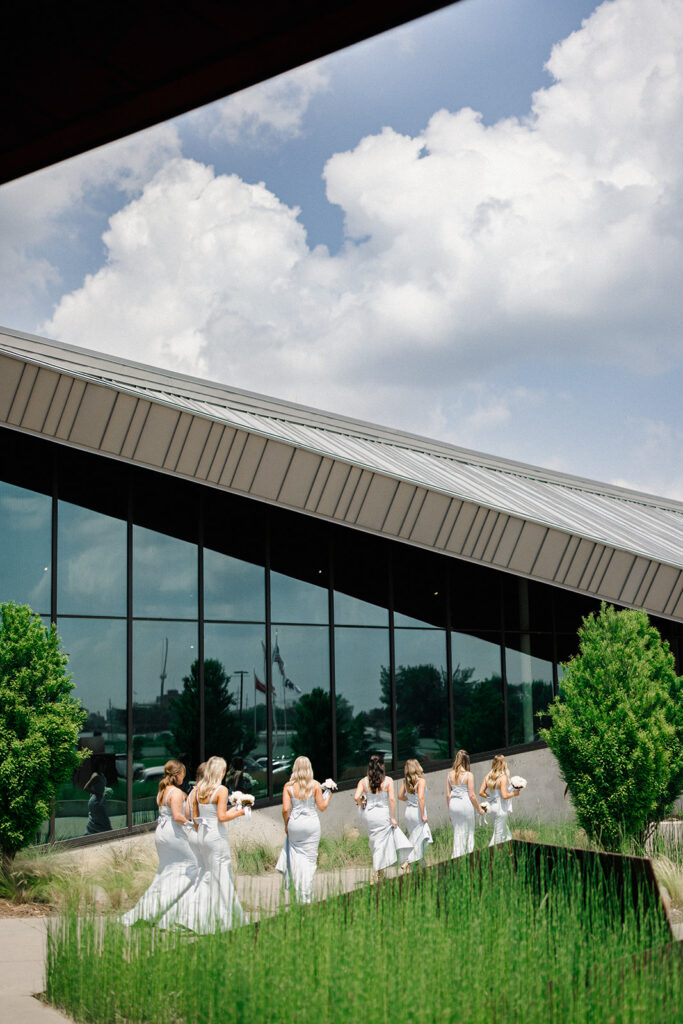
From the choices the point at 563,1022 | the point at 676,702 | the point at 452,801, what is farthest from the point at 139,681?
the point at 563,1022

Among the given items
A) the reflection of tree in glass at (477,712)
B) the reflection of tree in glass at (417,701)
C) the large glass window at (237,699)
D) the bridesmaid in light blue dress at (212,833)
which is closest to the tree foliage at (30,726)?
the bridesmaid in light blue dress at (212,833)

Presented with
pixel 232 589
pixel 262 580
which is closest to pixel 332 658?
pixel 262 580

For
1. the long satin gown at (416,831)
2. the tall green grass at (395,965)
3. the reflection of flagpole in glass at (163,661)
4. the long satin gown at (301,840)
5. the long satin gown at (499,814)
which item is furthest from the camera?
the reflection of flagpole in glass at (163,661)

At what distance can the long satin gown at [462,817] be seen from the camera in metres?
12.4

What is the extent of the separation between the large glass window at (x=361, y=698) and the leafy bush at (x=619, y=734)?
4.31 meters

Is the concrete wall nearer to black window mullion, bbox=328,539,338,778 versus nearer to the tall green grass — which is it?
black window mullion, bbox=328,539,338,778

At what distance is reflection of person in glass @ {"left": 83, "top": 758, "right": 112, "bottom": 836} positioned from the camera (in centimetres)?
1406

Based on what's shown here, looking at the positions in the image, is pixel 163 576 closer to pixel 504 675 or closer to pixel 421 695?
pixel 421 695

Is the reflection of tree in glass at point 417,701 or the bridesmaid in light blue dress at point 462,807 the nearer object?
the bridesmaid in light blue dress at point 462,807

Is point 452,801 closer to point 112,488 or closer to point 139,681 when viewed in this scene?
point 139,681

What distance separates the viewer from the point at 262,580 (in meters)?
16.2

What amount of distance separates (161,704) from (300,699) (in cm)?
248

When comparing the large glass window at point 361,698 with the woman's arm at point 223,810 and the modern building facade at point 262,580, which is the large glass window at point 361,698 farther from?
the woman's arm at point 223,810

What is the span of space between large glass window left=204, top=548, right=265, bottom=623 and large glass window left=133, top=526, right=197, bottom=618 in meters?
0.26
